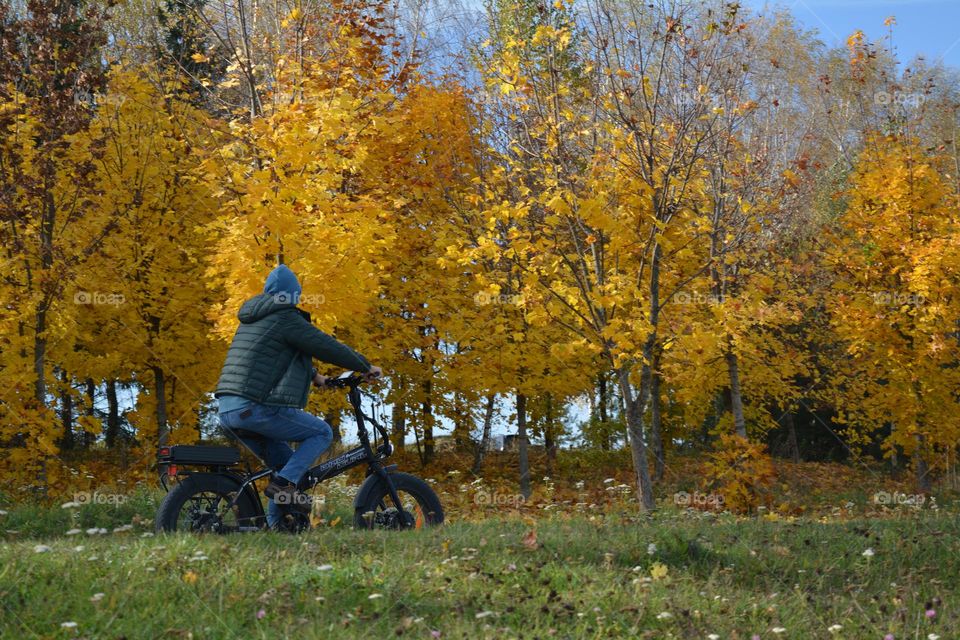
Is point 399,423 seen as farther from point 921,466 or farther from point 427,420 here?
point 921,466

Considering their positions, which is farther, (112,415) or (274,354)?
(112,415)

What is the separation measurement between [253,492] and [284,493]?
305 millimetres

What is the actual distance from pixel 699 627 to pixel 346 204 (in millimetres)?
7428

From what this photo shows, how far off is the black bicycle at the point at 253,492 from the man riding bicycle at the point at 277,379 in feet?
0.42

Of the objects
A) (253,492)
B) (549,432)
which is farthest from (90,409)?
(253,492)

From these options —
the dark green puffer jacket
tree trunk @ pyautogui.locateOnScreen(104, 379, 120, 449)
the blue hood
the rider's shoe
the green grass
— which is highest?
tree trunk @ pyautogui.locateOnScreen(104, 379, 120, 449)

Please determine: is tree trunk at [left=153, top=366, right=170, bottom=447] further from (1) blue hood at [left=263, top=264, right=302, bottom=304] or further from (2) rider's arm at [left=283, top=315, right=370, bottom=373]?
(2) rider's arm at [left=283, top=315, right=370, bottom=373]

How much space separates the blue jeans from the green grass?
0.46 meters

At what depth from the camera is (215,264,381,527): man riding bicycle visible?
20.9 feet

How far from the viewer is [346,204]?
1121 centimetres

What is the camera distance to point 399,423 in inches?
826

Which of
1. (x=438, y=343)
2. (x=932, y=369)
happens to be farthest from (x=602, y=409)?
(x=932, y=369)

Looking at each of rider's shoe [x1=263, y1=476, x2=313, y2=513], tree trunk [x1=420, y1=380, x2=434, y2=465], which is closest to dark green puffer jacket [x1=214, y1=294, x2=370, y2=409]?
rider's shoe [x1=263, y1=476, x2=313, y2=513]

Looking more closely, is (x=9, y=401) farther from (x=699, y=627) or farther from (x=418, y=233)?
(x=699, y=627)
